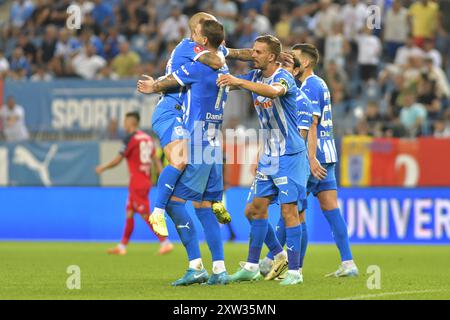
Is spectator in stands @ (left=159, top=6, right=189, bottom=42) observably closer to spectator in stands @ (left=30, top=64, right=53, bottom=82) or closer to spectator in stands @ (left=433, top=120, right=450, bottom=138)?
spectator in stands @ (left=30, top=64, right=53, bottom=82)

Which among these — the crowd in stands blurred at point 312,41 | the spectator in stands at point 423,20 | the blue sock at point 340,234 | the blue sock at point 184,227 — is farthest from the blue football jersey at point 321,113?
the spectator in stands at point 423,20

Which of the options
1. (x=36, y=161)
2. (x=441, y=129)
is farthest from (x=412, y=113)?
(x=36, y=161)

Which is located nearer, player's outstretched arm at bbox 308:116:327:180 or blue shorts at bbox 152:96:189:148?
blue shorts at bbox 152:96:189:148

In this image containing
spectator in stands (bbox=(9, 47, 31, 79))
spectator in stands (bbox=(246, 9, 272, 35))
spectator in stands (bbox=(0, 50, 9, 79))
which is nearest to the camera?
spectator in stands (bbox=(246, 9, 272, 35))

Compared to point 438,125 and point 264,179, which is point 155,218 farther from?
point 438,125

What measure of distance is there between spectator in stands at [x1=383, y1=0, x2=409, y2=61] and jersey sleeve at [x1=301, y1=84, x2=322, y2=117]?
1141 centimetres

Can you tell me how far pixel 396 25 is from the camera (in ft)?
73.4

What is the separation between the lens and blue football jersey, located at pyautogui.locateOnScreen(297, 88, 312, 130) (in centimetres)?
1081

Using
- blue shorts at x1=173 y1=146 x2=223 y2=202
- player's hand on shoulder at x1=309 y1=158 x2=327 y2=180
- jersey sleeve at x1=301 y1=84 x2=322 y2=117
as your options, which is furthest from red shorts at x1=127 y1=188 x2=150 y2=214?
blue shorts at x1=173 y1=146 x2=223 y2=202

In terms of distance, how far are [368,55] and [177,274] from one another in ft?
37.6

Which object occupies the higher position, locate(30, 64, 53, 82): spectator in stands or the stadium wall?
locate(30, 64, 53, 82): spectator in stands

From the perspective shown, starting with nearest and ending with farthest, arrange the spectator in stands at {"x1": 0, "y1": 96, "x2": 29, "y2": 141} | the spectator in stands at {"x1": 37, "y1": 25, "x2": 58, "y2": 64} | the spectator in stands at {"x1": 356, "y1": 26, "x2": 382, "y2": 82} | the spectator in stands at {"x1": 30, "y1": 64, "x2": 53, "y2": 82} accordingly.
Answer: the spectator in stands at {"x1": 0, "y1": 96, "x2": 29, "y2": 141}
the spectator in stands at {"x1": 356, "y1": 26, "x2": 382, "y2": 82}
the spectator in stands at {"x1": 30, "y1": 64, "x2": 53, "y2": 82}
the spectator in stands at {"x1": 37, "y1": 25, "x2": 58, "y2": 64}

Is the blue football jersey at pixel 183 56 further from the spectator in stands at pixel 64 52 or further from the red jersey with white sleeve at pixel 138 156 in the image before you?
the spectator in stands at pixel 64 52

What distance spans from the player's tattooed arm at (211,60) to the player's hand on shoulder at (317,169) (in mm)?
1705
